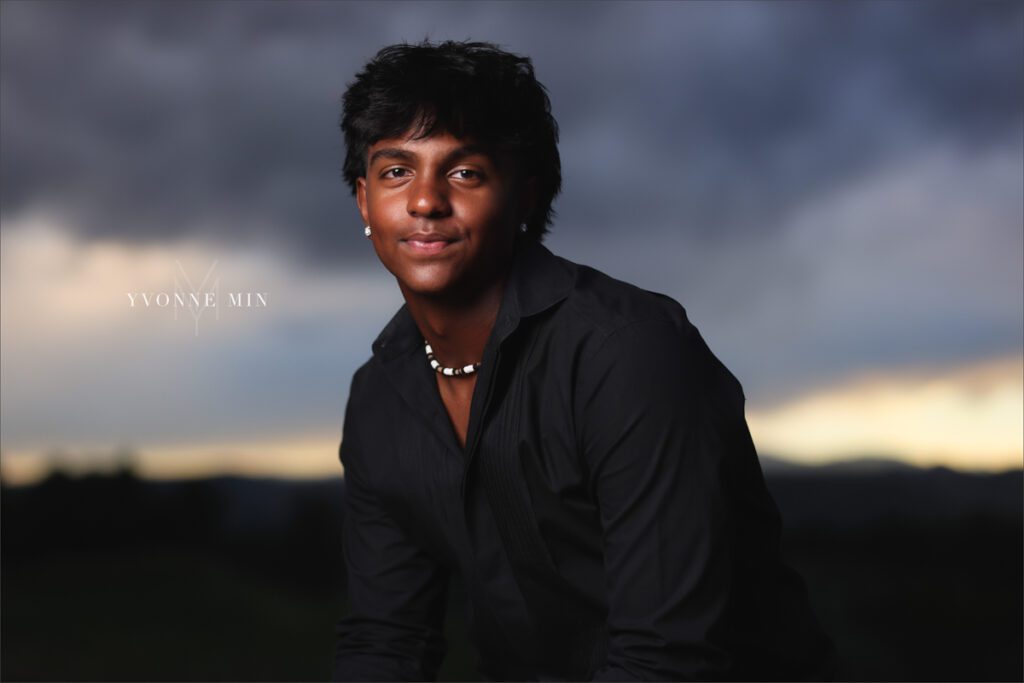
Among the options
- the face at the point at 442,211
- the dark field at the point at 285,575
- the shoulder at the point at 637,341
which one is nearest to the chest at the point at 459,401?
the face at the point at 442,211

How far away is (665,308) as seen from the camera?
6.34 ft

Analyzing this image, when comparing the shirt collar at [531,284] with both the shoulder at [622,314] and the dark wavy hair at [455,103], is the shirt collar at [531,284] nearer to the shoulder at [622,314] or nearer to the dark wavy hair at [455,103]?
the shoulder at [622,314]

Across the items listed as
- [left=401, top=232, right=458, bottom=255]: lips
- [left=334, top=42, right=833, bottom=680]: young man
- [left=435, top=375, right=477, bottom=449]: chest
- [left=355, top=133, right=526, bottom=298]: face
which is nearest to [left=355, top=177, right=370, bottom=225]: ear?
[left=334, top=42, right=833, bottom=680]: young man

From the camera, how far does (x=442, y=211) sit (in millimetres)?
1959

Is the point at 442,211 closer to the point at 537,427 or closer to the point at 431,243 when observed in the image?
the point at 431,243

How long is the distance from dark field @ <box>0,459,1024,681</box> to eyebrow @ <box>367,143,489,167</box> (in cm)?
244

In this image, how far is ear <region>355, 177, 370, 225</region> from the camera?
2.22 m

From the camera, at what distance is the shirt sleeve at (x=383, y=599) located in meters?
2.38

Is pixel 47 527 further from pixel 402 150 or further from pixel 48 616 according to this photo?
pixel 402 150

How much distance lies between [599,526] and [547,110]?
0.85m

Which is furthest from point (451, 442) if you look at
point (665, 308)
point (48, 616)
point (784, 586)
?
point (48, 616)

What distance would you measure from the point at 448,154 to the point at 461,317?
32 cm

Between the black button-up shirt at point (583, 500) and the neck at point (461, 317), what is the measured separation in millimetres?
75

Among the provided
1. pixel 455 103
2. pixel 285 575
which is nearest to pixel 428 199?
pixel 455 103
